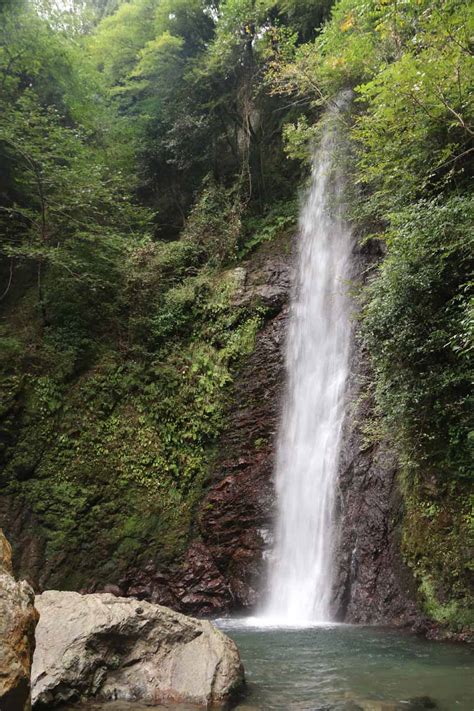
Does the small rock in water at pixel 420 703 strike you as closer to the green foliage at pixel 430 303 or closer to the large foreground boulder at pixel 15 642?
the green foliage at pixel 430 303

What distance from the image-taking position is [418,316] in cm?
757

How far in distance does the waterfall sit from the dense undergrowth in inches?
36.5

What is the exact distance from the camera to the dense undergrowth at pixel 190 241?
7.37 metres

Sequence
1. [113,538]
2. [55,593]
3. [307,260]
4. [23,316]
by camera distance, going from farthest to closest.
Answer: [23,316] → [307,260] → [113,538] → [55,593]

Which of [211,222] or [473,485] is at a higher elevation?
[211,222]

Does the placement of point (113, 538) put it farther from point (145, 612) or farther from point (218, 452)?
point (145, 612)

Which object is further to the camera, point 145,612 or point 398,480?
point 398,480

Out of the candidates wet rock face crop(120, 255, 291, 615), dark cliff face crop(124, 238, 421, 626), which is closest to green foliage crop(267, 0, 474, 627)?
dark cliff face crop(124, 238, 421, 626)

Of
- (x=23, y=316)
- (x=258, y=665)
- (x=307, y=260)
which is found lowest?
(x=258, y=665)

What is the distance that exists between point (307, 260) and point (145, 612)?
952 centimetres

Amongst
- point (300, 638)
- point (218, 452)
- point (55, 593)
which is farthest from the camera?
point (218, 452)

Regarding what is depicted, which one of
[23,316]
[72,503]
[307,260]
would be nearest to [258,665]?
[72,503]

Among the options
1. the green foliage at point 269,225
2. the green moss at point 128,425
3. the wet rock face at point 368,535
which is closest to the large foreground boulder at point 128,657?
the wet rock face at point 368,535

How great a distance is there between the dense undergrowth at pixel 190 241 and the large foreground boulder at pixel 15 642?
506 cm
